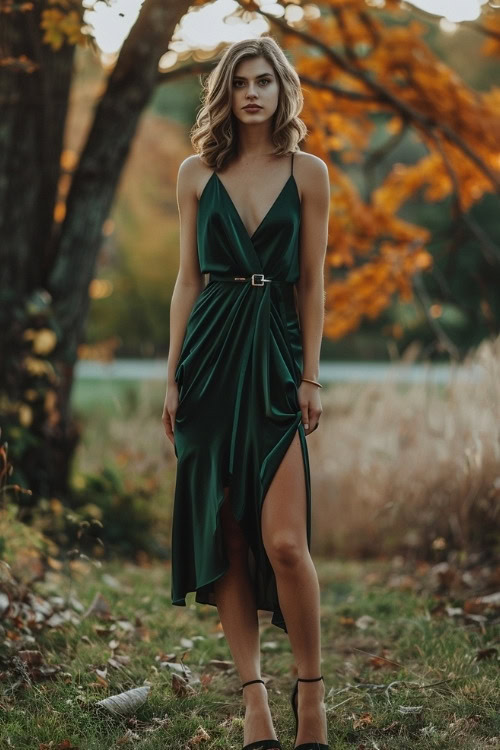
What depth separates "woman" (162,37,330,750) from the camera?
2.43 meters

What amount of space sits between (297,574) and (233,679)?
33.8 inches

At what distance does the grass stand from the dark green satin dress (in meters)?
0.37

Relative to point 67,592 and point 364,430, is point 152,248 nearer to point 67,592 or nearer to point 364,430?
point 364,430

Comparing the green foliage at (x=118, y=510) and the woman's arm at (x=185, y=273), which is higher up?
the woman's arm at (x=185, y=273)

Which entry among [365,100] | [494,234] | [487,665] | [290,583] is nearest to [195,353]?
[290,583]

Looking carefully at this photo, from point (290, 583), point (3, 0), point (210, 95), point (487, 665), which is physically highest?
point (3, 0)

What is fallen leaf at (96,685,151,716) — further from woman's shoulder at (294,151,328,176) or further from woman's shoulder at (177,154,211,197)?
woman's shoulder at (294,151,328,176)

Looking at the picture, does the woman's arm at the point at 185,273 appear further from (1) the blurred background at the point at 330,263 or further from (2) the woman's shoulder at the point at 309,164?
(1) the blurred background at the point at 330,263

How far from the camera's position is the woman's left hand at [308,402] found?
8.27ft

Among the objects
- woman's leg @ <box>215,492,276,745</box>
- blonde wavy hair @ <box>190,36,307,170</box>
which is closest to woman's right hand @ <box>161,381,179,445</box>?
woman's leg @ <box>215,492,276,745</box>

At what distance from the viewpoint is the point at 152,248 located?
13.9m

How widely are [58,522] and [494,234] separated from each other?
14.9 meters

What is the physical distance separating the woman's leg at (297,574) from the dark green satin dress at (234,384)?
0.12 feet

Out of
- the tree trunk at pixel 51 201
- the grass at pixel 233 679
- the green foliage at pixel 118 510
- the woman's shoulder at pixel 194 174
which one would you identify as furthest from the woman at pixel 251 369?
the green foliage at pixel 118 510
